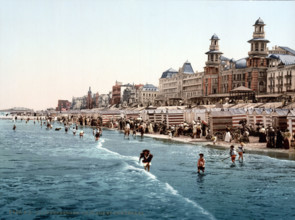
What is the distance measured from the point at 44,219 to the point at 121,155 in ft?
73.7

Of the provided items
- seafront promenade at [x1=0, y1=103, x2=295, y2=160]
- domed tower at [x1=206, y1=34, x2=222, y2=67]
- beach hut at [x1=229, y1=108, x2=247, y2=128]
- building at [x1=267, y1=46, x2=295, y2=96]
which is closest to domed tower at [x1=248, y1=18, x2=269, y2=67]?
building at [x1=267, y1=46, x2=295, y2=96]

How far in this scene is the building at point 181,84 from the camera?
155m

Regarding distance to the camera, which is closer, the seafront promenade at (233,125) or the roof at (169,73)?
the seafront promenade at (233,125)

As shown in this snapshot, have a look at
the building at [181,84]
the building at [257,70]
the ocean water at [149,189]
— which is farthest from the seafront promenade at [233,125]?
the building at [181,84]

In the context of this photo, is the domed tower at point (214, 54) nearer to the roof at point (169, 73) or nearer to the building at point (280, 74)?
the building at point (280, 74)

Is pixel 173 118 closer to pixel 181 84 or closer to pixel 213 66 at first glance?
pixel 213 66

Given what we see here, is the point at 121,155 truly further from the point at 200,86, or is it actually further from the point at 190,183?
the point at 200,86

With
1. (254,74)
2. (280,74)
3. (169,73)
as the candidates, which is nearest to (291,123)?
(280,74)

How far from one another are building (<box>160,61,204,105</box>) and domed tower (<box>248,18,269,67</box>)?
1466 inches

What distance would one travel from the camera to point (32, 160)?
122ft

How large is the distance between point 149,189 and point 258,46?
95.3m

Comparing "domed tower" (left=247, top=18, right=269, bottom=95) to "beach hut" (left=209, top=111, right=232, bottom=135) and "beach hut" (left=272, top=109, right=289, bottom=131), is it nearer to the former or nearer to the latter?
"beach hut" (left=209, top=111, right=232, bottom=135)

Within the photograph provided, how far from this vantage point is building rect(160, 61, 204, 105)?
6107 inches

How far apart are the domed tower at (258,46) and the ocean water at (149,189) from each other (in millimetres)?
80487
